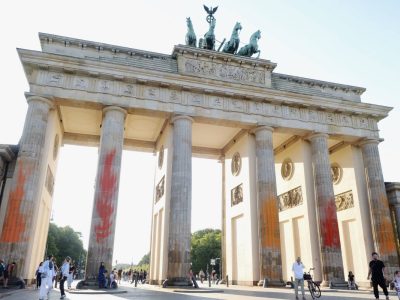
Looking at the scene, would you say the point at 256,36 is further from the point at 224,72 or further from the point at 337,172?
the point at 337,172

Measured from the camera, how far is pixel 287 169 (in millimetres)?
29719

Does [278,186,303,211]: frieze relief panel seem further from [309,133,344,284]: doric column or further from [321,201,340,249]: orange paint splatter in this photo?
[321,201,340,249]: orange paint splatter

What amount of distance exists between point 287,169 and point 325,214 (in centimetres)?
629

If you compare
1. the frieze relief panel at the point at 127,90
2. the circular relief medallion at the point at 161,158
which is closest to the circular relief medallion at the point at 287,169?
the circular relief medallion at the point at 161,158

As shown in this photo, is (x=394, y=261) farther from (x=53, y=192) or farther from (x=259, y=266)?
(x=53, y=192)

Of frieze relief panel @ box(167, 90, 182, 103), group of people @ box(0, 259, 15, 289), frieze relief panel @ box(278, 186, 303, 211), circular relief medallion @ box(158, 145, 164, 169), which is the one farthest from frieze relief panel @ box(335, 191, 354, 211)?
group of people @ box(0, 259, 15, 289)

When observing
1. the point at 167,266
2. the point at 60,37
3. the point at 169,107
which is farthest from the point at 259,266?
the point at 60,37

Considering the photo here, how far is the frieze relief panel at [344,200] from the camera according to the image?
27656mm

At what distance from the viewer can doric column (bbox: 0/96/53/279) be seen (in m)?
18.2

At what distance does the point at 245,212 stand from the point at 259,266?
411cm

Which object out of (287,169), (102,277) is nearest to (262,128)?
(287,169)

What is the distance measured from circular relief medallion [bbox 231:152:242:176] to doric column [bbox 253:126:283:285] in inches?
135

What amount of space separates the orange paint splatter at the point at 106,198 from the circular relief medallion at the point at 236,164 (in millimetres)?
10796

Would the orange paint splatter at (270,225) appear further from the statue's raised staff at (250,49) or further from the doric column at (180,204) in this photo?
the statue's raised staff at (250,49)
